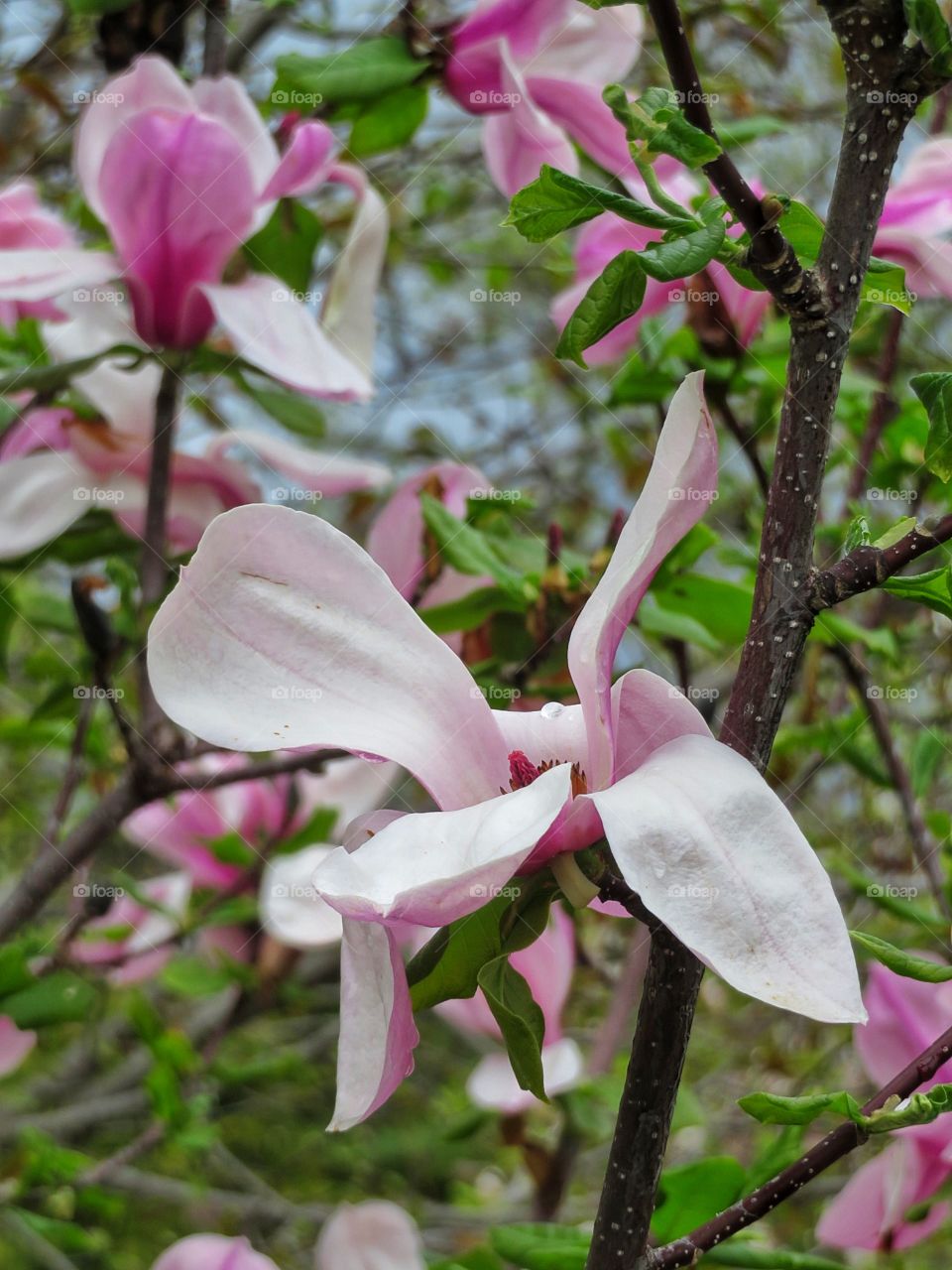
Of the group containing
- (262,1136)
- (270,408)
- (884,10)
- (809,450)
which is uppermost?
(884,10)

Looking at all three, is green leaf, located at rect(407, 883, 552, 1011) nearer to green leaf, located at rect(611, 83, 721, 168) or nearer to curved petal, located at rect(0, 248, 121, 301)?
green leaf, located at rect(611, 83, 721, 168)

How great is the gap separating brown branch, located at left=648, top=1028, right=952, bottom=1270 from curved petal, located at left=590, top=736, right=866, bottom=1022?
0.15 m

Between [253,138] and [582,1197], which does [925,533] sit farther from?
[582,1197]

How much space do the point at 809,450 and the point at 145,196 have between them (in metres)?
0.56

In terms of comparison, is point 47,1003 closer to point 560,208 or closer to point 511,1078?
point 511,1078

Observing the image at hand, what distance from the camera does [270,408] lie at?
1.01 metres

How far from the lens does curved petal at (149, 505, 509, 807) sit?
18.5 inches

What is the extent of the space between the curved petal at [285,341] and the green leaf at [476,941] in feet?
1.45

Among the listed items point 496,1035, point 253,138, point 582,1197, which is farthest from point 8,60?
point 582,1197

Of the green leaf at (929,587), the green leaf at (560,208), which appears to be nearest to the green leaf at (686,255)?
the green leaf at (560,208)

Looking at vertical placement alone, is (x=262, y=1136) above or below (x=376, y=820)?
below

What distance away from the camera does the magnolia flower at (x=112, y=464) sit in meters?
0.95

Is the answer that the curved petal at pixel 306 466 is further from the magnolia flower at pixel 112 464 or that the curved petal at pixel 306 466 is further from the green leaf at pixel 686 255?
the green leaf at pixel 686 255

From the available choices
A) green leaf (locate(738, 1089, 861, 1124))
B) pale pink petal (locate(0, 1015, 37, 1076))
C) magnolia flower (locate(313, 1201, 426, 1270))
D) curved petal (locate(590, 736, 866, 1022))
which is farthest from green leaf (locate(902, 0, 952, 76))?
pale pink petal (locate(0, 1015, 37, 1076))
